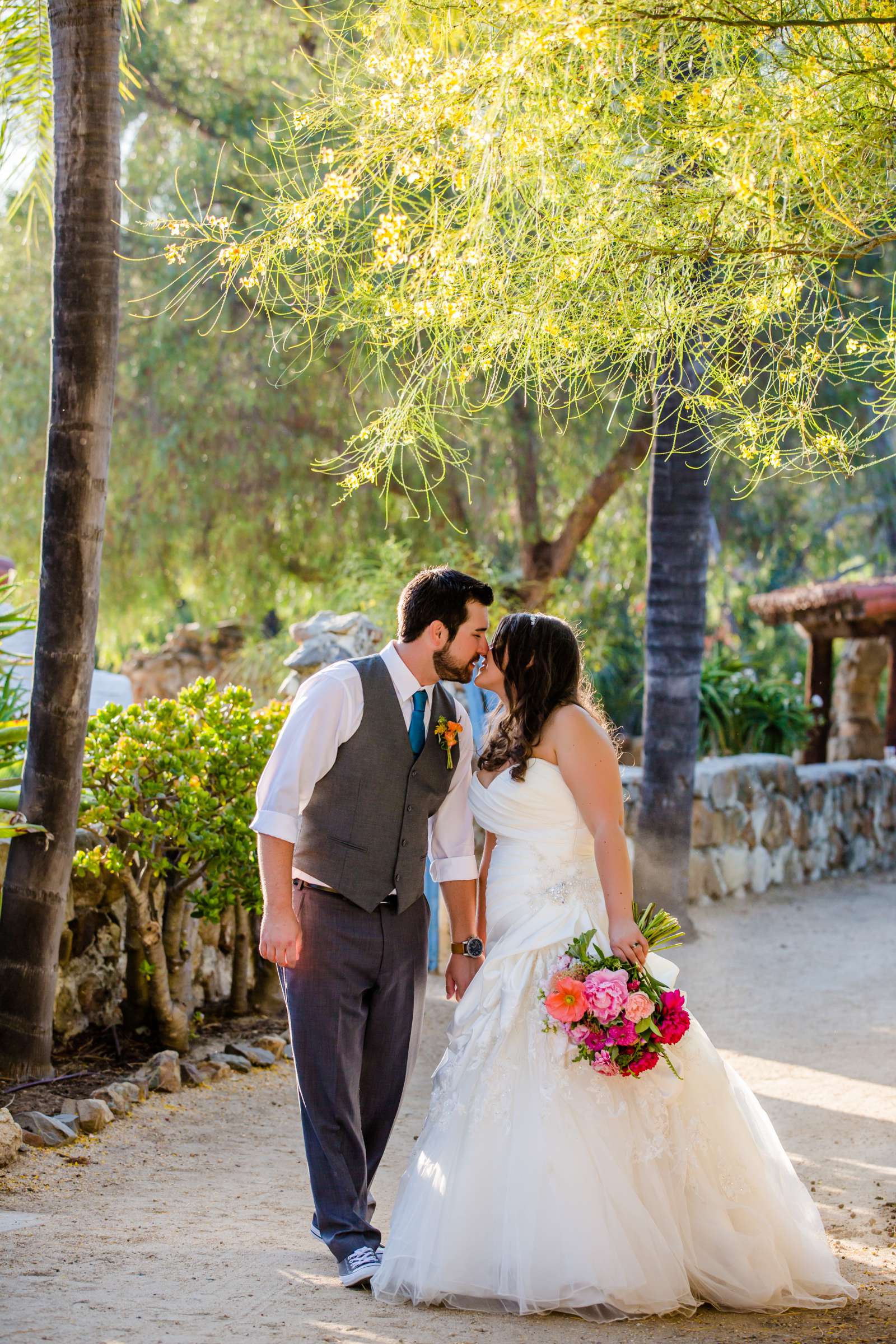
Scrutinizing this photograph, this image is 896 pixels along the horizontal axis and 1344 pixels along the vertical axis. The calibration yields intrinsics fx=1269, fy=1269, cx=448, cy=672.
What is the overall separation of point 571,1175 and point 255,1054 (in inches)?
110

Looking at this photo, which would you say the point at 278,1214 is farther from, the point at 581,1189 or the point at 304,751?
the point at 304,751

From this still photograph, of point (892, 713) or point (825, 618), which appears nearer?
point (825, 618)

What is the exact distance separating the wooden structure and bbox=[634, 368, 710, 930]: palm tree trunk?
4.77 metres

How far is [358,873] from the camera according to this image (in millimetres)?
3354

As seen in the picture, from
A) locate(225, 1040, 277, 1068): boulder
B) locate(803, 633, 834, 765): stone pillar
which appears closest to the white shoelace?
locate(225, 1040, 277, 1068): boulder

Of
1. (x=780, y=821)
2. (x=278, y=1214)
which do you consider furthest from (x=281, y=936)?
(x=780, y=821)

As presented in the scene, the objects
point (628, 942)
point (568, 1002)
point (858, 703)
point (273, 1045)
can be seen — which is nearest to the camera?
point (568, 1002)

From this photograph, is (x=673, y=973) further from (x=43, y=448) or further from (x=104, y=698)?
(x=43, y=448)

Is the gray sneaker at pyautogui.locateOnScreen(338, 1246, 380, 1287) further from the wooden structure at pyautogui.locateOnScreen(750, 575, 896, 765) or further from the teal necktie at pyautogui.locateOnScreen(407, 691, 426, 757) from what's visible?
the wooden structure at pyautogui.locateOnScreen(750, 575, 896, 765)

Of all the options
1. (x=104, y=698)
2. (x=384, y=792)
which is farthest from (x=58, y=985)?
(x=104, y=698)

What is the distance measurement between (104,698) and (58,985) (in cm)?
435

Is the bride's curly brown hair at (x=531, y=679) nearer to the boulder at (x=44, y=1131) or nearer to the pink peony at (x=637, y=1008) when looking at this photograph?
the pink peony at (x=637, y=1008)

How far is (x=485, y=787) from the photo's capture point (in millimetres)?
3627

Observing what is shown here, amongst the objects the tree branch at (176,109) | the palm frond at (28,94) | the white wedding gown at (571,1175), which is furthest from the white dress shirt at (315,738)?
the tree branch at (176,109)
